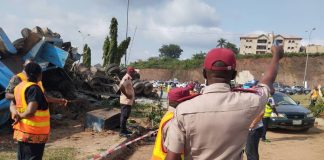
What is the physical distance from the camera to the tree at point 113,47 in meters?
34.6

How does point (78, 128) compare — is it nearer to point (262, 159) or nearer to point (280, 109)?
point (262, 159)

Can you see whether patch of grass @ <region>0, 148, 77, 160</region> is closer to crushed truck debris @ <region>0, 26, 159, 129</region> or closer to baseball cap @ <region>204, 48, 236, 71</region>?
crushed truck debris @ <region>0, 26, 159, 129</region>

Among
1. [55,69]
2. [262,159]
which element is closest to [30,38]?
[55,69]

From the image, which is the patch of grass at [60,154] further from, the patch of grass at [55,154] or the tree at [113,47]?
the tree at [113,47]

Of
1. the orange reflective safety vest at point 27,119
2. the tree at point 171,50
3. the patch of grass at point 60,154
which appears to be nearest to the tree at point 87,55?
the patch of grass at point 60,154

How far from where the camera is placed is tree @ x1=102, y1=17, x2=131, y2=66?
113 ft

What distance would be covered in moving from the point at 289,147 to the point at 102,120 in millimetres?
5008

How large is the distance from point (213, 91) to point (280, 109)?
12.4 metres

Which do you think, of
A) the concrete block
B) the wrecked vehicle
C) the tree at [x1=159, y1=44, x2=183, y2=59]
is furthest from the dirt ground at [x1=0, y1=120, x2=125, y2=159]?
the tree at [x1=159, y1=44, x2=183, y2=59]

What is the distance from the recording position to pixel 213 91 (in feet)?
8.71

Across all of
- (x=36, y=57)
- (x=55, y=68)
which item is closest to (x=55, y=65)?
(x=55, y=68)

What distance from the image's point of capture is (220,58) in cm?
264

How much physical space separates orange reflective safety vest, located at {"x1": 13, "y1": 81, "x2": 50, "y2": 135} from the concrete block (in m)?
6.37

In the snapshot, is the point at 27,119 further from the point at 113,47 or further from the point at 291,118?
the point at 113,47
